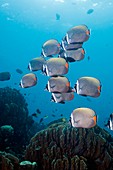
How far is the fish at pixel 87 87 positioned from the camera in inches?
179

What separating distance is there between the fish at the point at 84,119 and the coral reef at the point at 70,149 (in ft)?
4.55

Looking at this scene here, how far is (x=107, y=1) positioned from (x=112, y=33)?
651 inches

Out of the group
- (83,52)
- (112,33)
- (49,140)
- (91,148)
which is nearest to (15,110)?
(49,140)

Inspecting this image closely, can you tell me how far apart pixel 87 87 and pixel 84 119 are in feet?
2.14

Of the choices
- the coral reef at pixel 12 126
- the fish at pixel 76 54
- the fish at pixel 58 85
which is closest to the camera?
the fish at pixel 58 85

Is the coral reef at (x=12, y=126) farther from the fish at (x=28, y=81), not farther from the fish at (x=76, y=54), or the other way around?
the fish at (x=76, y=54)

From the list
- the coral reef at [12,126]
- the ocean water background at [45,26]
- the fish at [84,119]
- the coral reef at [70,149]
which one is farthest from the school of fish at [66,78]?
the ocean water background at [45,26]

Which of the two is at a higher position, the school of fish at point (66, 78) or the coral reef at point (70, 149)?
the school of fish at point (66, 78)

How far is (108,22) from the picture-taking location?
41.6 m

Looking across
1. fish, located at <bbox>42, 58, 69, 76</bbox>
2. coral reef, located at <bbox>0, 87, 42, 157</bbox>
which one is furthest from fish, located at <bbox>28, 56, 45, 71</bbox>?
coral reef, located at <bbox>0, 87, 42, 157</bbox>

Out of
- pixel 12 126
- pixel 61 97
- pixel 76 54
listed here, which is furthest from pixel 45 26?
pixel 61 97

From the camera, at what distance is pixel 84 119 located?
452 centimetres

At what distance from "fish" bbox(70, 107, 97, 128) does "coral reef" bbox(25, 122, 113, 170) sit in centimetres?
139

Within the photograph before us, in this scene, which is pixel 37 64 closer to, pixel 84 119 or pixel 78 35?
pixel 78 35
